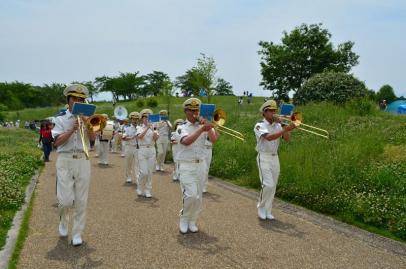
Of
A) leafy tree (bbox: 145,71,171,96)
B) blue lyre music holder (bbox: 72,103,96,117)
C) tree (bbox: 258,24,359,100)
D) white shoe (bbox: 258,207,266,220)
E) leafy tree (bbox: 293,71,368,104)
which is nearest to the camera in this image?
blue lyre music holder (bbox: 72,103,96,117)

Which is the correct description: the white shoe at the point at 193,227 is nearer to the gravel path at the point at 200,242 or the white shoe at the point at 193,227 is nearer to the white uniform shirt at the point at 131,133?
the gravel path at the point at 200,242

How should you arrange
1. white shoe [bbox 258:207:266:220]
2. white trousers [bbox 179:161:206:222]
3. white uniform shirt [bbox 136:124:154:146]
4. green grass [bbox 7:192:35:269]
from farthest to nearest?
white uniform shirt [bbox 136:124:154:146], white shoe [bbox 258:207:266:220], white trousers [bbox 179:161:206:222], green grass [bbox 7:192:35:269]

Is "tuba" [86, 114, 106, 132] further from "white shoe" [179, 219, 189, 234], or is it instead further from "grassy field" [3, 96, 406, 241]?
"grassy field" [3, 96, 406, 241]

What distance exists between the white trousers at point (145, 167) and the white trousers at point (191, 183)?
3.62 metres

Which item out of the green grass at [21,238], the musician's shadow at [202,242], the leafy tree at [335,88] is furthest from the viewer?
the leafy tree at [335,88]

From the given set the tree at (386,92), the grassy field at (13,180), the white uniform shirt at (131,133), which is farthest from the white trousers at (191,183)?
the tree at (386,92)

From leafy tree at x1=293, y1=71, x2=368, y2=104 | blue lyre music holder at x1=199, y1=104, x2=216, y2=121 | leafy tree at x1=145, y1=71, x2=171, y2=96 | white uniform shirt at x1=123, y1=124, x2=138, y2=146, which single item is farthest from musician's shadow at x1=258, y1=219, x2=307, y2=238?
leafy tree at x1=145, y1=71, x2=171, y2=96

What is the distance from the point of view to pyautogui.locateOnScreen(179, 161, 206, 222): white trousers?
22.3 feet

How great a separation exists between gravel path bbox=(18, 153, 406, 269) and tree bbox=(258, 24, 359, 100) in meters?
25.7

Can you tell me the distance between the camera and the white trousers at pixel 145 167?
1045 centimetres

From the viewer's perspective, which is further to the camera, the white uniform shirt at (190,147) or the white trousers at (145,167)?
the white trousers at (145,167)

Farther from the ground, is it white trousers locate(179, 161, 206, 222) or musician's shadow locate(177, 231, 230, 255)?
white trousers locate(179, 161, 206, 222)

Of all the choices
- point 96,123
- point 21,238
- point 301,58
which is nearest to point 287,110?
point 96,123

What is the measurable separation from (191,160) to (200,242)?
129cm
